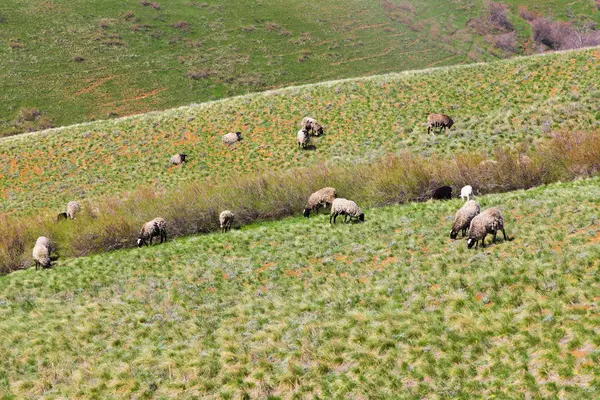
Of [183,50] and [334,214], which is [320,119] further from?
[183,50]

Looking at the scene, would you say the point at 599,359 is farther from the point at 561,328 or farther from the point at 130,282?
the point at 130,282

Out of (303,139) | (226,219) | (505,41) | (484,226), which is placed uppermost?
(505,41)

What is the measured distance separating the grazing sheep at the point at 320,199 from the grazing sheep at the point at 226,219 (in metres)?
5.07

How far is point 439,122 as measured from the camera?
39.8 m

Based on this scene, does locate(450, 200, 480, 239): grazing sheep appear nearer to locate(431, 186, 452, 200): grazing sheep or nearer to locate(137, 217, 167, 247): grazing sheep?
locate(431, 186, 452, 200): grazing sheep

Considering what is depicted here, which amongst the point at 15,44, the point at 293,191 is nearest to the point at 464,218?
the point at 293,191

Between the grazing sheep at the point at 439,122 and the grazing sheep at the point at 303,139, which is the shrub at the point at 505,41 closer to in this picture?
the grazing sheep at the point at 439,122

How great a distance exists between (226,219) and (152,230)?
15.5ft

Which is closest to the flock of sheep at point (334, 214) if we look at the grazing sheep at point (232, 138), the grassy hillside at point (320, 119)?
the grassy hillside at point (320, 119)

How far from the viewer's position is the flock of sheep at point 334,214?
55.2ft

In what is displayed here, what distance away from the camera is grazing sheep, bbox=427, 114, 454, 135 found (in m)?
39.6

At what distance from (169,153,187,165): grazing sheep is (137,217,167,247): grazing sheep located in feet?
50.7

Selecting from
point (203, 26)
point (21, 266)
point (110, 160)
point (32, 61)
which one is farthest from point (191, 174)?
point (203, 26)

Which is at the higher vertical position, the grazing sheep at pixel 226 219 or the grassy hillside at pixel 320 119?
the grassy hillside at pixel 320 119
